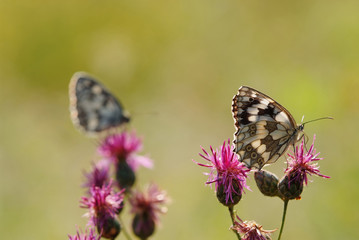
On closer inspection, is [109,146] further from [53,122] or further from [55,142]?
[53,122]

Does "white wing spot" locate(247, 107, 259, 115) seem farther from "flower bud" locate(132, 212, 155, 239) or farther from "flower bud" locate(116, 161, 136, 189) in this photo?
"flower bud" locate(116, 161, 136, 189)

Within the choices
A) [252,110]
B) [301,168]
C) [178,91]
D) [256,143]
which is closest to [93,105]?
[252,110]

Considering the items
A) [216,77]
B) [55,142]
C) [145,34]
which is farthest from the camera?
[145,34]

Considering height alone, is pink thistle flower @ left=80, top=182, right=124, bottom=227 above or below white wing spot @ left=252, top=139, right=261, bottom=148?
below

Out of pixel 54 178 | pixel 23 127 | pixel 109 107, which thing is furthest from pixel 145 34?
pixel 109 107

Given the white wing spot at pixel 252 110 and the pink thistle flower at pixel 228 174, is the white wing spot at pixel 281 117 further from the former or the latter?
the pink thistle flower at pixel 228 174

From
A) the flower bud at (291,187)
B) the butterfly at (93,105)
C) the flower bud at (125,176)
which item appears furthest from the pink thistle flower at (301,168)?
the butterfly at (93,105)

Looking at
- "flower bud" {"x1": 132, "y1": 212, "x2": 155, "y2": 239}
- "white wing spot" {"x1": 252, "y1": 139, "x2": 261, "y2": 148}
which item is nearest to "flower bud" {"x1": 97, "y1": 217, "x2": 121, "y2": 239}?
"flower bud" {"x1": 132, "y1": 212, "x2": 155, "y2": 239}
